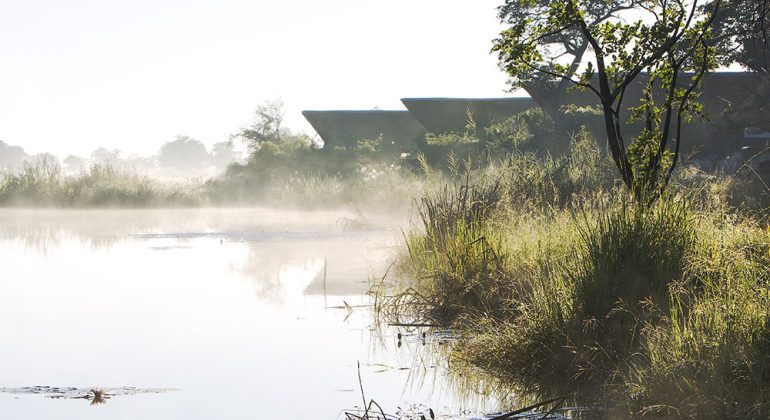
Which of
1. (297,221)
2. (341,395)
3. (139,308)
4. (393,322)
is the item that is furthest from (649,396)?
(297,221)

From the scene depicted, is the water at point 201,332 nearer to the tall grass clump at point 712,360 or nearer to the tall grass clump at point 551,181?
the tall grass clump at point 712,360

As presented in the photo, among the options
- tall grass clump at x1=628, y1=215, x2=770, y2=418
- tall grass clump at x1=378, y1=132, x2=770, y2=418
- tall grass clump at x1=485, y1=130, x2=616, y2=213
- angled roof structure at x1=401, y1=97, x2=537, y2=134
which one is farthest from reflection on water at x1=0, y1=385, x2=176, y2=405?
angled roof structure at x1=401, y1=97, x2=537, y2=134

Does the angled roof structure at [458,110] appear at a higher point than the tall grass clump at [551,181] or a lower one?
higher

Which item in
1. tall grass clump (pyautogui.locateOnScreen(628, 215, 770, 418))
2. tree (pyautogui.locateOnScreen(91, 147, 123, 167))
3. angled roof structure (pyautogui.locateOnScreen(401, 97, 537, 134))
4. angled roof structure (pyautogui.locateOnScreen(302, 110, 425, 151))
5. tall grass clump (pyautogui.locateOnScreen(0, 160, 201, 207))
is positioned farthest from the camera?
tree (pyautogui.locateOnScreen(91, 147, 123, 167))

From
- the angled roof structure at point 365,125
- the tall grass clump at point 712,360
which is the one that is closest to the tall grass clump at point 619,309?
the tall grass clump at point 712,360

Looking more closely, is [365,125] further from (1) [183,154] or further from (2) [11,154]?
(2) [11,154]

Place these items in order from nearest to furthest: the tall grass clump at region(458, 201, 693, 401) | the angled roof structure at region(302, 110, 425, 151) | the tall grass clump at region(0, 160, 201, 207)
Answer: the tall grass clump at region(458, 201, 693, 401) → the tall grass clump at region(0, 160, 201, 207) → the angled roof structure at region(302, 110, 425, 151)

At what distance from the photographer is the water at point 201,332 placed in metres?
5.23

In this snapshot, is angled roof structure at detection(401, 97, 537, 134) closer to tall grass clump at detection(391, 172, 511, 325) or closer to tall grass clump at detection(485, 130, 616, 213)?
tall grass clump at detection(485, 130, 616, 213)

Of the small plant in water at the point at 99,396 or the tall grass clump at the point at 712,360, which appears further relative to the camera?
→ the small plant in water at the point at 99,396

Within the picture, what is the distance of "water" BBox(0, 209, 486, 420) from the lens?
523cm

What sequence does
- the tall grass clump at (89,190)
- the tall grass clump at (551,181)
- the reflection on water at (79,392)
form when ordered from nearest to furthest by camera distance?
1. the reflection on water at (79,392)
2. the tall grass clump at (551,181)
3. the tall grass clump at (89,190)

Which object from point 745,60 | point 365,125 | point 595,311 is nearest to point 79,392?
point 595,311

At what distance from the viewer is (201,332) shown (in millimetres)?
7398
